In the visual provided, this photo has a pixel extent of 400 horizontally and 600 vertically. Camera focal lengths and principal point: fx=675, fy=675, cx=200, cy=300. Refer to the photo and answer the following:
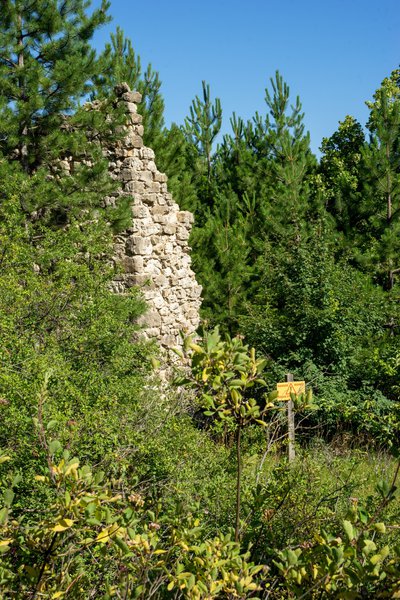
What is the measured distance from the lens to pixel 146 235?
31.2 ft

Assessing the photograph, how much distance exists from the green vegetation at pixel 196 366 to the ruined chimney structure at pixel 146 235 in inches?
11.2

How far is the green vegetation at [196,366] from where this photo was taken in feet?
8.78

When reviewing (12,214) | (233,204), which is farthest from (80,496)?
(233,204)

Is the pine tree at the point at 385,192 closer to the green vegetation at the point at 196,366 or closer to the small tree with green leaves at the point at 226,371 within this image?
the green vegetation at the point at 196,366

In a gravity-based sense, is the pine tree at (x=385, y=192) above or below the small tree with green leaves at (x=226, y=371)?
above

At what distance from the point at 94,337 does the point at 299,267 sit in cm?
411

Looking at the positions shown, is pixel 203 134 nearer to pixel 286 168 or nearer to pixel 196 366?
pixel 286 168

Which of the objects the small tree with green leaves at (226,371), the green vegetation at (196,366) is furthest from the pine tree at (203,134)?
the small tree with green leaves at (226,371)

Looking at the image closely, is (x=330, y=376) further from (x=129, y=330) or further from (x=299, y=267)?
(x=129, y=330)

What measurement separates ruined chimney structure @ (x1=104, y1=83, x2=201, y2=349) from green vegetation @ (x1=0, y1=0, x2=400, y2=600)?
0.94ft

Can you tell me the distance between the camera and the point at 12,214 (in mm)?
7734

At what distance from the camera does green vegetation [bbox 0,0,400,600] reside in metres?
2.68

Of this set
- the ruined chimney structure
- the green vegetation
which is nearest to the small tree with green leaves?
the green vegetation

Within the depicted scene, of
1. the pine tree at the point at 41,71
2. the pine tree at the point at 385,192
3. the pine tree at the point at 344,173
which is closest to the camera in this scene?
the pine tree at the point at 41,71
